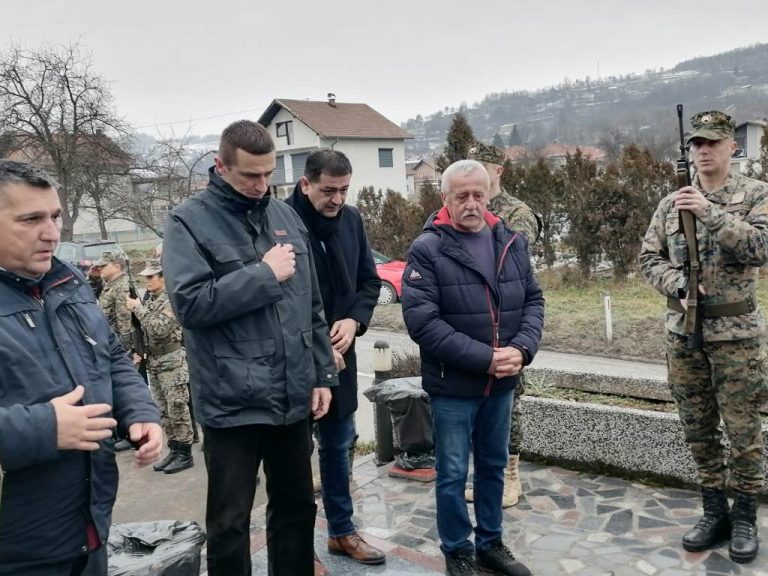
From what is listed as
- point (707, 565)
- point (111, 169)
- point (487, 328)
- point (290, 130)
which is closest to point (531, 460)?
point (707, 565)

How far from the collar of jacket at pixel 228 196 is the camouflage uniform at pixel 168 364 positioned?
3.33 metres

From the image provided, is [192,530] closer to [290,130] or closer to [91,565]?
[91,565]

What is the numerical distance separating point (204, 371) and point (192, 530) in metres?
0.80

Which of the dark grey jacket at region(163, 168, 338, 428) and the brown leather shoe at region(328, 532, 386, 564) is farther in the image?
the brown leather shoe at region(328, 532, 386, 564)

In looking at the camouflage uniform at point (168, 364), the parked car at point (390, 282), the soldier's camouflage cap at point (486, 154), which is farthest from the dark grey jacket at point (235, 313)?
the parked car at point (390, 282)

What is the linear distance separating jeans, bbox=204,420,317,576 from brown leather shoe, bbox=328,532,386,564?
0.55 m

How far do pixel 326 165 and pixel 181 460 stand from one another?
3646 millimetres

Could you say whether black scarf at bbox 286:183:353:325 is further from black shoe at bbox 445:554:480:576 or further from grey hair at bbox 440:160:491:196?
black shoe at bbox 445:554:480:576

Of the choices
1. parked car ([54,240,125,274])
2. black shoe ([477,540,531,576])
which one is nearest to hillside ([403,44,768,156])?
parked car ([54,240,125,274])

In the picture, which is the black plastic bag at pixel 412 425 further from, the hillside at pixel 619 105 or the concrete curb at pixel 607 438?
the hillside at pixel 619 105

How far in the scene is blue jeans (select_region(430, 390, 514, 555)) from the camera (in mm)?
3246

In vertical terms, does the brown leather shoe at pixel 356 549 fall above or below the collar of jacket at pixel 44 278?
below

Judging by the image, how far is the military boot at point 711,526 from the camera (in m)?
3.46

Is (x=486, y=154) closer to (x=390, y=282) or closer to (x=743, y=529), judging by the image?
(x=743, y=529)
